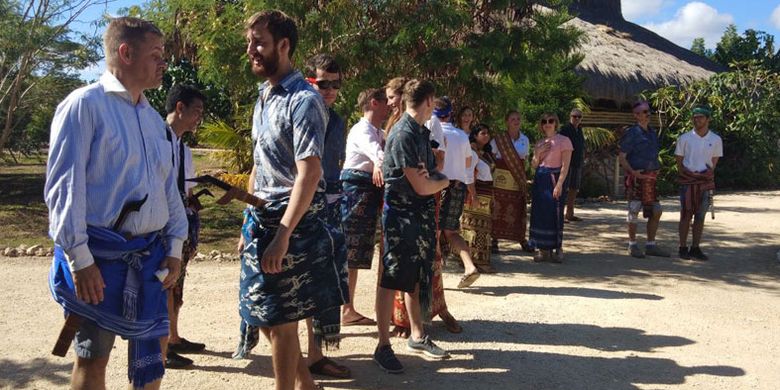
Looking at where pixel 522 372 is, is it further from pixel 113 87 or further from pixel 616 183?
pixel 616 183

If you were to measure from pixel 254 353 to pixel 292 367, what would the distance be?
58.4 inches

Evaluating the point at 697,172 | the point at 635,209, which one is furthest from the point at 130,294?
the point at 697,172

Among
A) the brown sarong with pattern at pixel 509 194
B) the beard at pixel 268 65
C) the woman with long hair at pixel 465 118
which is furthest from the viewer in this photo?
the brown sarong with pattern at pixel 509 194

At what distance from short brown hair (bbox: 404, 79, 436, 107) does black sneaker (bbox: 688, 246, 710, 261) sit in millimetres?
5383

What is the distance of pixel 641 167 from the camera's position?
27.8 feet

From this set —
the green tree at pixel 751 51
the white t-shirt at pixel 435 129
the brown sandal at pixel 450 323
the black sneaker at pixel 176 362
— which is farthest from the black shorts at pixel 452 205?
the green tree at pixel 751 51

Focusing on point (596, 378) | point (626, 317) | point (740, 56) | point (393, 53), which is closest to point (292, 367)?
point (596, 378)

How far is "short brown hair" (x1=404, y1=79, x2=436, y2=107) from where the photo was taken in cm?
447

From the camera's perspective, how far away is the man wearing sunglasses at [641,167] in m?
8.42

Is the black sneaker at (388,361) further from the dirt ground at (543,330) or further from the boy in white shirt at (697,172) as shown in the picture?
the boy in white shirt at (697,172)

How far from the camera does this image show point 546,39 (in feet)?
27.2

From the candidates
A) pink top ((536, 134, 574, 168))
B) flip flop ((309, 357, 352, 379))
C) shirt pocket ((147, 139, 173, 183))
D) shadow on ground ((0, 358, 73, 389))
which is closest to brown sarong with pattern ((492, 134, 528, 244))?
pink top ((536, 134, 574, 168))

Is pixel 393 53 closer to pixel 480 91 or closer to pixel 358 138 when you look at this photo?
pixel 480 91

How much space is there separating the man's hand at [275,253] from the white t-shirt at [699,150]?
6.75 metres
